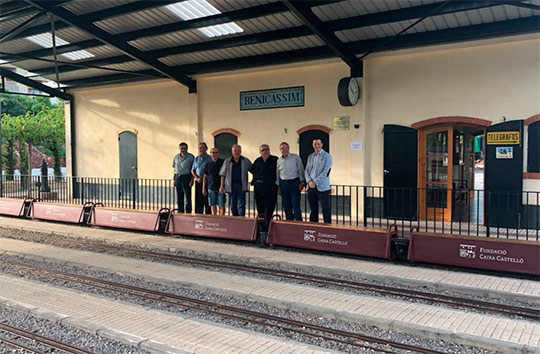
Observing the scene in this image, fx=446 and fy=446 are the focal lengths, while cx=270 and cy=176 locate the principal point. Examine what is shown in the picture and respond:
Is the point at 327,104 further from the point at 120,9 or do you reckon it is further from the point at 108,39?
the point at 108,39

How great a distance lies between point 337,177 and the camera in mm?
11969

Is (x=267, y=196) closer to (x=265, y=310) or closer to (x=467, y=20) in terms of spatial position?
(x=265, y=310)

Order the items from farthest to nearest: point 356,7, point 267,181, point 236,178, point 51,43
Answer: point 51,43, point 236,178, point 356,7, point 267,181

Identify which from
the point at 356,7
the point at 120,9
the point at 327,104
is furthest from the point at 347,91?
the point at 120,9

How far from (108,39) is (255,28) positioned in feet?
12.5

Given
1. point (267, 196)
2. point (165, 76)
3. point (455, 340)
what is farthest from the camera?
point (165, 76)

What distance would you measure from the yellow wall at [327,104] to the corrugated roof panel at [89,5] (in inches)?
157

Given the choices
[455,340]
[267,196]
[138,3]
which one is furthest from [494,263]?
[138,3]

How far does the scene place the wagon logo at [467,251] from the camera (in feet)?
22.2

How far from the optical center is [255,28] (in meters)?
10.9

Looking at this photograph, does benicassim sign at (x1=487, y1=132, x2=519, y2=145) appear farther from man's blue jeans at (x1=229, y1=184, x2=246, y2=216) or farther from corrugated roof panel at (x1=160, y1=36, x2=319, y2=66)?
man's blue jeans at (x1=229, y1=184, x2=246, y2=216)

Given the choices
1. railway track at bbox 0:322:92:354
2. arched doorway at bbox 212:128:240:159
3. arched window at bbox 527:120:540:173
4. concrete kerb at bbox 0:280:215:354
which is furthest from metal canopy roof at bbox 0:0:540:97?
railway track at bbox 0:322:92:354

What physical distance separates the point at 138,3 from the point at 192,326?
8.13 meters

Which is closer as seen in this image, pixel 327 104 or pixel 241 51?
pixel 327 104
